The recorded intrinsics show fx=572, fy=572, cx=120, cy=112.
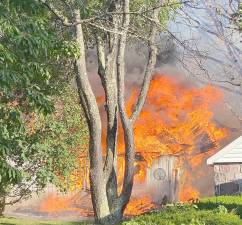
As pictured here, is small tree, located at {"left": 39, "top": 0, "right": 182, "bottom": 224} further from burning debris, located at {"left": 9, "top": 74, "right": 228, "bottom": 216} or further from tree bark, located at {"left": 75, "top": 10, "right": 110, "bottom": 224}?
burning debris, located at {"left": 9, "top": 74, "right": 228, "bottom": 216}

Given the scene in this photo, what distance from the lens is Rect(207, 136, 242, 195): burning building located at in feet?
88.2

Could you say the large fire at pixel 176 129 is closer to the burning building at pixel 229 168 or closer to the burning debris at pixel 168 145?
the burning debris at pixel 168 145

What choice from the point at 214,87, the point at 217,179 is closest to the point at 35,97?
the point at 217,179

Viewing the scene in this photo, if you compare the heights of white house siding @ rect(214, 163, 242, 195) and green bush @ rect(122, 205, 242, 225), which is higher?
white house siding @ rect(214, 163, 242, 195)

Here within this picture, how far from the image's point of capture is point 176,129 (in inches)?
1729

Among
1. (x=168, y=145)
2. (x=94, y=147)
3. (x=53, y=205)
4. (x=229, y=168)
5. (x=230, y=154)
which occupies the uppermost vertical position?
(x=168, y=145)

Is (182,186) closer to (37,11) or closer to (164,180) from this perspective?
(164,180)

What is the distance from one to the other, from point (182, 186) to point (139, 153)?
4.11 metres

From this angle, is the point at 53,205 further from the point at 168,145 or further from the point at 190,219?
the point at 190,219

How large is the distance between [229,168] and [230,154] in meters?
1.65

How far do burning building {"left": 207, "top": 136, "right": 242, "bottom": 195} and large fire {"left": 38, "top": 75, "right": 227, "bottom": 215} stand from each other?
32.5 ft

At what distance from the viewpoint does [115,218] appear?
1495cm

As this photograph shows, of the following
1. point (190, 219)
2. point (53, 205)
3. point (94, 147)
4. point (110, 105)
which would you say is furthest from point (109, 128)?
point (53, 205)

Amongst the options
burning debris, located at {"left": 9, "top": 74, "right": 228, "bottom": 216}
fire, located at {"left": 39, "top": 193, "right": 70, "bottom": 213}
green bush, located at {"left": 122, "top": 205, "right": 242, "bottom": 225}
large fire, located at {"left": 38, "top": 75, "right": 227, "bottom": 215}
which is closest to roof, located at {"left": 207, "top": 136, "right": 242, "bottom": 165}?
burning debris, located at {"left": 9, "top": 74, "right": 228, "bottom": 216}
